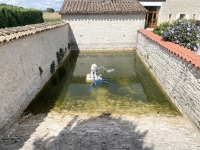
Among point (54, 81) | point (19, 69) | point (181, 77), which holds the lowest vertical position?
point (54, 81)

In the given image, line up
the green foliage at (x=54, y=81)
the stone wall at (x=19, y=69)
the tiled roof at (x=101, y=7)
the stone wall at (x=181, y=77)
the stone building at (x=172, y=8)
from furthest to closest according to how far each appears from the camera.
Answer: the stone building at (x=172, y=8), the tiled roof at (x=101, y=7), the green foliage at (x=54, y=81), the stone wall at (x=181, y=77), the stone wall at (x=19, y=69)

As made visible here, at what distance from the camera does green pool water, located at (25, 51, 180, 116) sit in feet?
25.3

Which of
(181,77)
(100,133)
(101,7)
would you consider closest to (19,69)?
(100,133)

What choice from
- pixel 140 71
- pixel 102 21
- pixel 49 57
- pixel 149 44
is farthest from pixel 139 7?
pixel 49 57

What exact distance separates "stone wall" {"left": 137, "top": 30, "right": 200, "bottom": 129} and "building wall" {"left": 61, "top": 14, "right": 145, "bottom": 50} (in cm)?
916

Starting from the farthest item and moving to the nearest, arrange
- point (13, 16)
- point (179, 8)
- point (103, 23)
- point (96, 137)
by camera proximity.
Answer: point (179, 8)
point (103, 23)
point (13, 16)
point (96, 137)

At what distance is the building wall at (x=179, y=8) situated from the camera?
86.7 feet

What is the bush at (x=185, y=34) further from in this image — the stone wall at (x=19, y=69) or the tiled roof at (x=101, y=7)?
the tiled roof at (x=101, y=7)

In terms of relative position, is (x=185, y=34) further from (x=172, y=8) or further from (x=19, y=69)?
(x=172, y=8)

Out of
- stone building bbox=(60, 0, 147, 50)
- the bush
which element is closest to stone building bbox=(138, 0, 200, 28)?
stone building bbox=(60, 0, 147, 50)

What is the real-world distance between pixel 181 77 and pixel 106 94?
3923 millimetres

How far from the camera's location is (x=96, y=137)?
552 cm

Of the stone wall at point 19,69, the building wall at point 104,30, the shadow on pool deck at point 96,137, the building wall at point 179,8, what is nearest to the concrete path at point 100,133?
the shadow on pool deck at point 96,137

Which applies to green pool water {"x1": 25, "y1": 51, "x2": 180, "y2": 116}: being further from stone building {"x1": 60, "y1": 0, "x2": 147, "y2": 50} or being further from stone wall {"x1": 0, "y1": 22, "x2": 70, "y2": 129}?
stone building {"x1": 60, "y1": 0, "x2": 147, "y2": 50}
